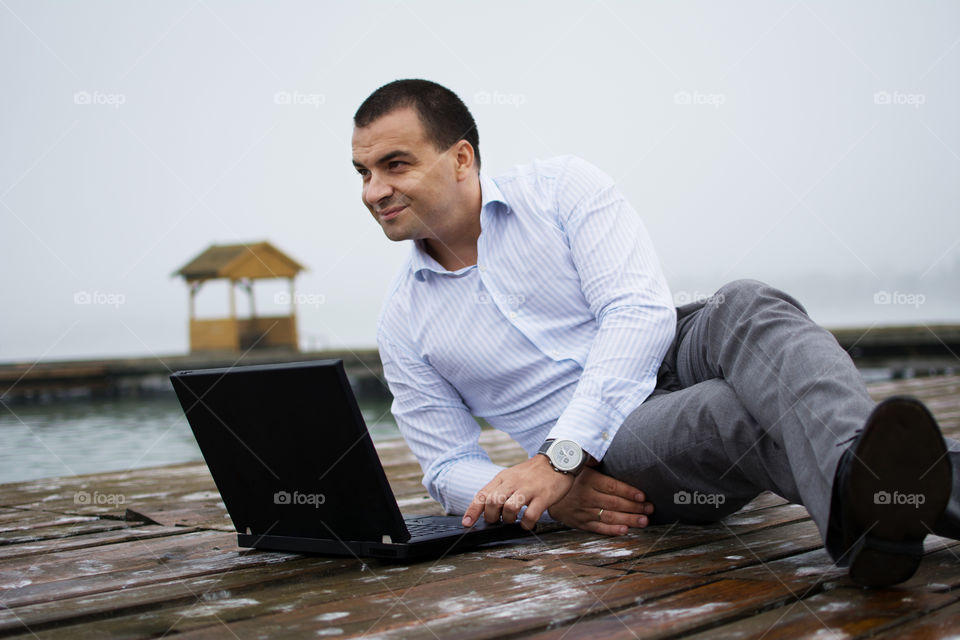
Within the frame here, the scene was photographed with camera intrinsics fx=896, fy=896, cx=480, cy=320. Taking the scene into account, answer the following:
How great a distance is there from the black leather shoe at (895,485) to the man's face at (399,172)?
109cm

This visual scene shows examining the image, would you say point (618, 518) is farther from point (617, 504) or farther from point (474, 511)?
point (474, 511)

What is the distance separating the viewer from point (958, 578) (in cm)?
125

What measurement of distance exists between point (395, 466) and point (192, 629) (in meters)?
2.10

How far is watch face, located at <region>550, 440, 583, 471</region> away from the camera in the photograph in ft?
5.48

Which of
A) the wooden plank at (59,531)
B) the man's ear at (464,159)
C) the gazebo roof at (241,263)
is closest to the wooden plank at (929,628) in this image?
the man's ear at (464,159)

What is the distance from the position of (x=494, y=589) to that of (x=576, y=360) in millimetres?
720

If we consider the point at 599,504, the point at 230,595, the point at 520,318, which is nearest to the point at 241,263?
the point at 520,318

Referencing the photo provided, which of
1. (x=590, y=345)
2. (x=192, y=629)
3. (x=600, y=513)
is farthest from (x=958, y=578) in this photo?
(x=192, y=629)

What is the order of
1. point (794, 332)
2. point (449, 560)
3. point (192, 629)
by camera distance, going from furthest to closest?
point (449, 560) → point (794, 332) → point (192, 629)

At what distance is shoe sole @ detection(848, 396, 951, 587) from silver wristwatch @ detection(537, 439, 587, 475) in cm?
61

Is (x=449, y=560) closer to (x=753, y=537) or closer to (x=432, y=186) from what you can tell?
(x=753, y=537)

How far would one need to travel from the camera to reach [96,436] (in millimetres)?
11148

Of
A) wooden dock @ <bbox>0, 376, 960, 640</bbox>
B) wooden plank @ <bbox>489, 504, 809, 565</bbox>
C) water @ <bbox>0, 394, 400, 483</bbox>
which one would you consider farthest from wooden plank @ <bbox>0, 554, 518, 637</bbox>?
water @ <bbox>0, 394, 400, 483</bbox>

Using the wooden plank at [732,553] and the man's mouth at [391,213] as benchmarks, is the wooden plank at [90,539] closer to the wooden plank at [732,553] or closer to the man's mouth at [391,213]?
the man's mouth at [391,213]
